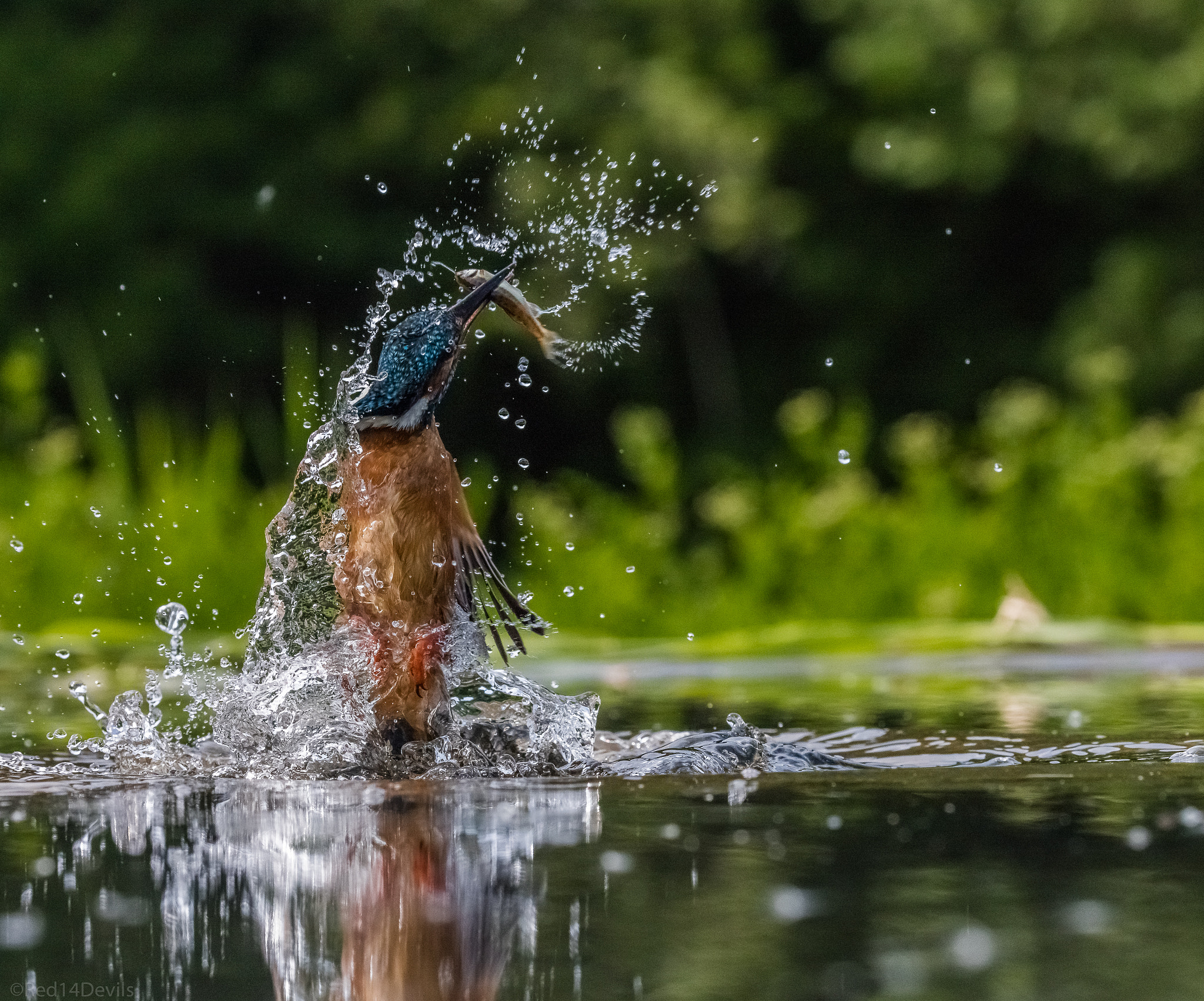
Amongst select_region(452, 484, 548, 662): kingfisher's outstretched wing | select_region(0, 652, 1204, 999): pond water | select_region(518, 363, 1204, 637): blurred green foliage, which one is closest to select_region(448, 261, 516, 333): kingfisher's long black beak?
select_region(452, 484, 548, 662): kingfisher's outstretched wing

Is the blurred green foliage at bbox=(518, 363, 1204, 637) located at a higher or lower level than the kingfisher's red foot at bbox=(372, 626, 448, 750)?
higher

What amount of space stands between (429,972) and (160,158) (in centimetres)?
1435

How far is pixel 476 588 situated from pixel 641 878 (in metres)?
1.66

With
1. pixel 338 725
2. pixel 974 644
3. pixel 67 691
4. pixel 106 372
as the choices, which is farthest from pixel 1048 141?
pixel 338 725

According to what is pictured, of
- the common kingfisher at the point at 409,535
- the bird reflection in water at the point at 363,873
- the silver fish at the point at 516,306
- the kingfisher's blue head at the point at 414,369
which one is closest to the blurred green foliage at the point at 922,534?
the silver fish at the point at 516,306

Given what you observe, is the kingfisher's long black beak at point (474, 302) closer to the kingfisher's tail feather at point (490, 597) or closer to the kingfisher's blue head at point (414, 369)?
the kingfisher's blue head at point (414, 369)

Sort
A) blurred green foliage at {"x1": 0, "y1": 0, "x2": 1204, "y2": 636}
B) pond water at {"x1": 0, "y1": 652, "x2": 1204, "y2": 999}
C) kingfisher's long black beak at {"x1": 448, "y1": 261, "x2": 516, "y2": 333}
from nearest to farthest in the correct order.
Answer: pond water at {"x1": 0, "y1": 652, "x2": 1204, "y2": 999}, kingfisher's long black beak at {"x1": 448, "y1": 261, "x2": 516, "y2": 333}, blurred green foliage at {"x1": 0, "y1": 0, "x2": 1204, "y2": 636}

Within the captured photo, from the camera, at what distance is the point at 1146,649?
6441 mm

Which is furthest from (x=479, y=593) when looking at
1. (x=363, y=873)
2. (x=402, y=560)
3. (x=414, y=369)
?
(x=363, y=873)

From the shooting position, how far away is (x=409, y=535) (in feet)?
13.0

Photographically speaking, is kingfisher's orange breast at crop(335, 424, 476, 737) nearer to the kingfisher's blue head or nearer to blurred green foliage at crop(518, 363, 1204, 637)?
the kingfisher's blue head

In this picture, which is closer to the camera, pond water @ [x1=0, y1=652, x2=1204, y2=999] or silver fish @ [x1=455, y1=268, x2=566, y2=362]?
pond water @ [x1=0, y1=652, x2=1204, y2=999]

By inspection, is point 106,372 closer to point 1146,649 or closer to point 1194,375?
point 1194,375

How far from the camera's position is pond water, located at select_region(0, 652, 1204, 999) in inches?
79.4
